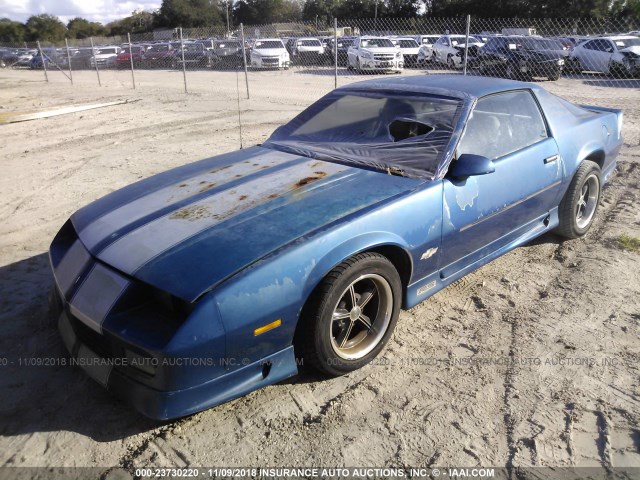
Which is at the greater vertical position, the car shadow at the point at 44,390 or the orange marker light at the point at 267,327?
the orange marker light at the point at 267,327

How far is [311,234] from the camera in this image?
2500 millimetres

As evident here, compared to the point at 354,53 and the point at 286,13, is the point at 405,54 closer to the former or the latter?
the point at 354,53

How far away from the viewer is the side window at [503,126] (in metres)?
3.38

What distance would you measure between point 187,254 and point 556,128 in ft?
10.1

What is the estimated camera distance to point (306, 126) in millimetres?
4047

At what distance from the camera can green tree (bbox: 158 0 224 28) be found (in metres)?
57.5

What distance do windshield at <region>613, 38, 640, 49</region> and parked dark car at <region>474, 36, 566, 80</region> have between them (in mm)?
2001

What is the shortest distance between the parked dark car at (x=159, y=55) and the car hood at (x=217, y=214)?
28.9 meters

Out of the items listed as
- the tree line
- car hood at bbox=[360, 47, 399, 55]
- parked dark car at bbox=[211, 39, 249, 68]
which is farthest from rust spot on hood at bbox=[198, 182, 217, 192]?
the tree line

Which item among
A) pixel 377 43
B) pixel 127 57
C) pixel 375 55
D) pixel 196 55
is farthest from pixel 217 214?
pixel 127 57

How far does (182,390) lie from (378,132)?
2232mm

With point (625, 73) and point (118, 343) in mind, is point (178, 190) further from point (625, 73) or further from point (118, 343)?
point (625, 73)

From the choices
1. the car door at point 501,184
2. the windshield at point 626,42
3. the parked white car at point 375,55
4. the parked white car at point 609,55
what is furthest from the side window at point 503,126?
the windshield at point 626,42

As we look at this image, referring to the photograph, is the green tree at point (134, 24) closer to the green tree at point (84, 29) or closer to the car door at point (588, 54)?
the green tree at point (84, 29)
